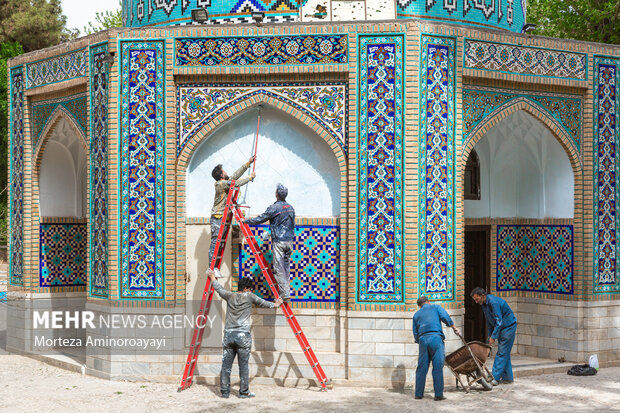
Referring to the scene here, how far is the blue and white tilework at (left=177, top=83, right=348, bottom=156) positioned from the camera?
33.1 feet

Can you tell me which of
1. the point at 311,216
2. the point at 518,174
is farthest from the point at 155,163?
the point at 518,174

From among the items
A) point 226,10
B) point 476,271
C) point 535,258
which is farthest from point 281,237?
point 535,258

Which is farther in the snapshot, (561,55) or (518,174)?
(518,174)

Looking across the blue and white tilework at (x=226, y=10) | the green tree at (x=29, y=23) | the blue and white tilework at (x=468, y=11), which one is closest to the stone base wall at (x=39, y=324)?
the blue and white tilework at (x=226, y=10)

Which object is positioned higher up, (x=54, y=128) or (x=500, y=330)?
(x=54, y=128)

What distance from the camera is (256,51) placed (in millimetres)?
10172

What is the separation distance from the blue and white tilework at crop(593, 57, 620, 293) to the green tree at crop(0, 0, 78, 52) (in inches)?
969

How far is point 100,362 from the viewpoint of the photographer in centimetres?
1046

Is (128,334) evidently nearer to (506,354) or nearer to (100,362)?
(100,362)

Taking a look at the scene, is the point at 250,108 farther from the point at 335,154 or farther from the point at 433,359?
the point at 433,359

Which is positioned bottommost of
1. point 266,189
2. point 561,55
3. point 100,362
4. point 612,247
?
point 100,362

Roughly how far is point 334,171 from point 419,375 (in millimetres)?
2713

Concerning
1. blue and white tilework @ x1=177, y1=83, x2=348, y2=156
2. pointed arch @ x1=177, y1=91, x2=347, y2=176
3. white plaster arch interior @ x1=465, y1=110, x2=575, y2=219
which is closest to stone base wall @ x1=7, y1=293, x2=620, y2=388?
white plaster arch interior @ x1=465, y1=110, x2=575, y2=219

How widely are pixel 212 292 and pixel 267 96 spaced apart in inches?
98.1
